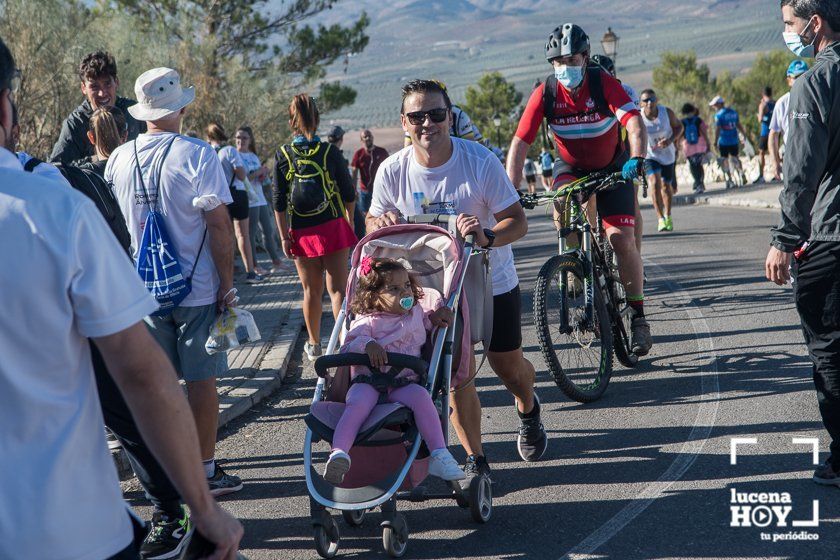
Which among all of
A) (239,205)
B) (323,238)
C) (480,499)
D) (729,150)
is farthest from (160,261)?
(729,150)

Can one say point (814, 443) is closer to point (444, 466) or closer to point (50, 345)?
point (444, 466)

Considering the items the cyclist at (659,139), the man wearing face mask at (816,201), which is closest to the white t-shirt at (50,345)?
the man wearing face mask at (816,201)

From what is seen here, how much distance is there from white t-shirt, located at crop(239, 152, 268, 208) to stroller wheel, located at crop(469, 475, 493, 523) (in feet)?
30.7

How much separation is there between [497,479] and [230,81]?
2177cm

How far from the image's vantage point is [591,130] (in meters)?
7.32

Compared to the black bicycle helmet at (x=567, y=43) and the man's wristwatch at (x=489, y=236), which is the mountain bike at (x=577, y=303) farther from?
the man's wristwatch at (x=489, y=236)

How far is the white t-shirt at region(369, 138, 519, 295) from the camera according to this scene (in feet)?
16.7

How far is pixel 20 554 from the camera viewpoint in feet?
6.75

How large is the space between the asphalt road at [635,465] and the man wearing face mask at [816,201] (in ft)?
2.05

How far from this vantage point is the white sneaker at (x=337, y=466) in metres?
4.29

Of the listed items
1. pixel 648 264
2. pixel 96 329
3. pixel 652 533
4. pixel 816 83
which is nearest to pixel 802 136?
pixel 816 83

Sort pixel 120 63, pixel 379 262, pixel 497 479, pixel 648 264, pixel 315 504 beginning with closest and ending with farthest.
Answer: pixel 315 504 < pixel 379 262 < pixel 497 479 < pixel 648 264 < pixel 120 63

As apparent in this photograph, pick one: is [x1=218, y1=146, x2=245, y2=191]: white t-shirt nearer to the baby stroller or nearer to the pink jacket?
the baby stroller

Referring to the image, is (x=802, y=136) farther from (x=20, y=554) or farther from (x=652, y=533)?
(x=20, y=554)
